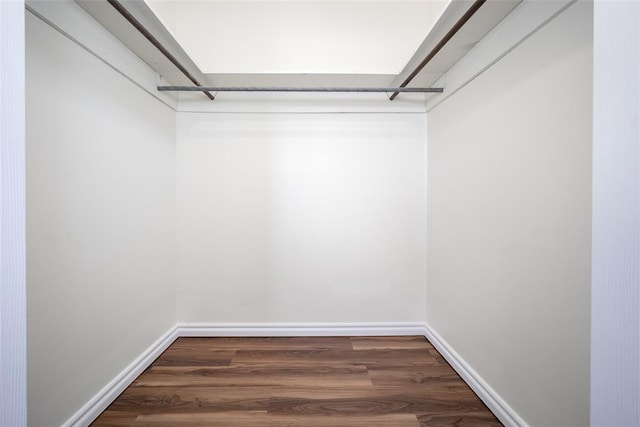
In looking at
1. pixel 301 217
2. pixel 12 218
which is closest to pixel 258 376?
pixel 301 217

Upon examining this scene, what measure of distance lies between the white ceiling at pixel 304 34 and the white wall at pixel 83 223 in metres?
0.78

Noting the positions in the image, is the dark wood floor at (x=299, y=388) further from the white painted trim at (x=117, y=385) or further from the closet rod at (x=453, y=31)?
the closet rod at (x=453, y=31)

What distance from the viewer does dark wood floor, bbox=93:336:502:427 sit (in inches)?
59.1

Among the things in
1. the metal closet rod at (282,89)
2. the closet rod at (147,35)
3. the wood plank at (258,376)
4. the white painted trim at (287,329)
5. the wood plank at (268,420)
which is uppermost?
the closet rod at (147,35)

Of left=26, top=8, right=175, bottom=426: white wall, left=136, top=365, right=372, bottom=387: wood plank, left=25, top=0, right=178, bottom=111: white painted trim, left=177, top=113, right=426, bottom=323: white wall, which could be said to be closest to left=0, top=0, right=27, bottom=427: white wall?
left=26, top=8, right=175, bottom=426: white wall

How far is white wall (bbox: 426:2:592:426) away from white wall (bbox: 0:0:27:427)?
1977 millimetres

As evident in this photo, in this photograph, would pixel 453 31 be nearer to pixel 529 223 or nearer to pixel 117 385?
pixel 529 223

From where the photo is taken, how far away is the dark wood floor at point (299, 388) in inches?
59.1

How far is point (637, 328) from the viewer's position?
612mm

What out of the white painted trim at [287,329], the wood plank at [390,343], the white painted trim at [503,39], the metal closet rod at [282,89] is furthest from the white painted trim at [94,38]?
the wood plank at [390,343]

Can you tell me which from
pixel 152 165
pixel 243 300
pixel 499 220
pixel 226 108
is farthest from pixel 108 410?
pixel 499 220

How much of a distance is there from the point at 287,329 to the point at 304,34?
2.71 meters

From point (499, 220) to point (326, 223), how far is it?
1378 mm

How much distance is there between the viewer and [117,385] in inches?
65.4
